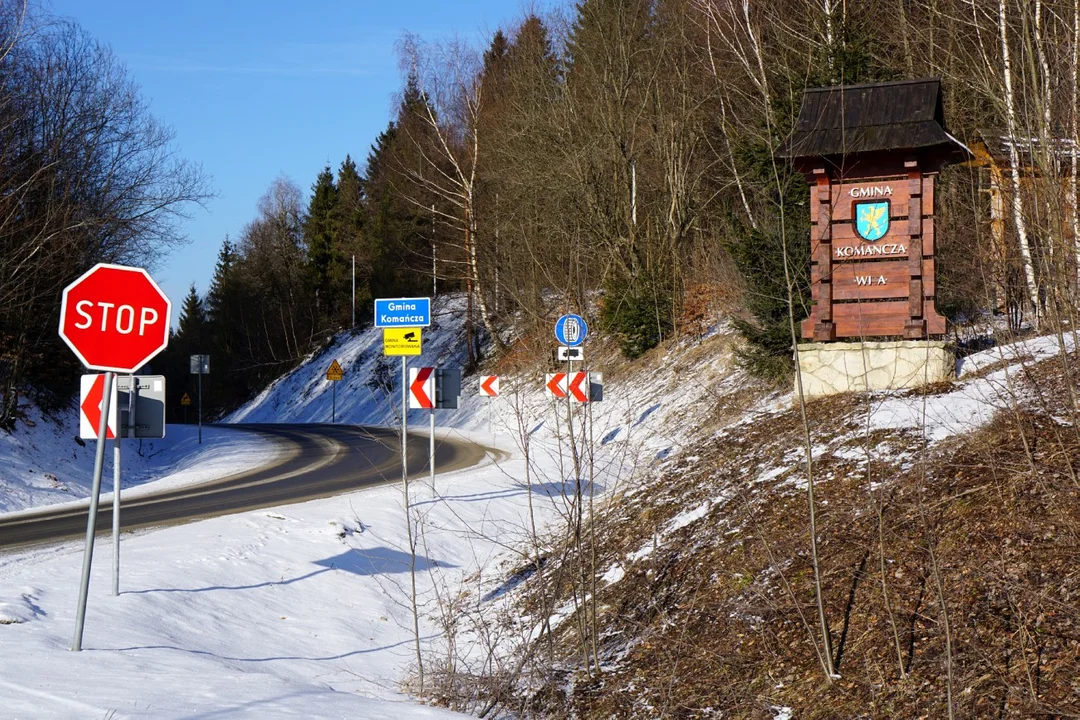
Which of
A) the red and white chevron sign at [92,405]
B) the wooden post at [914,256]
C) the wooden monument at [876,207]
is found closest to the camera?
the red and white chevron sign at [92,405]

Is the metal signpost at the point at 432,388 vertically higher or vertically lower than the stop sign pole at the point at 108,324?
lower

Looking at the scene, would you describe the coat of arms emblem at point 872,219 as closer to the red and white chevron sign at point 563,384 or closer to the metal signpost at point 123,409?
the red and white chevron sign at point 563,384

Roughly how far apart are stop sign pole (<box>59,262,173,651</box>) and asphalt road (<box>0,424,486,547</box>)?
3332 mm

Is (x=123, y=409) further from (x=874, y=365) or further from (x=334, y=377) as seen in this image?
(x=334, y=377)

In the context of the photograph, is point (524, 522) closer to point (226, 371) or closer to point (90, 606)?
point (90, 606)

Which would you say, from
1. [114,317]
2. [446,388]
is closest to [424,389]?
[446,388]

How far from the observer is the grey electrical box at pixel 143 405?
28.2 ft

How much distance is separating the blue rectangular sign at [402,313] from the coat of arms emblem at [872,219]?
19.4 feet

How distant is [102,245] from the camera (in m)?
27.1

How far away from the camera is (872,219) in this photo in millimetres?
13805

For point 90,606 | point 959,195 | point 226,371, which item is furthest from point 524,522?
point 226,371

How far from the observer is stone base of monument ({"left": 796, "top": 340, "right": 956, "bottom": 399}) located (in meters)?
12.8

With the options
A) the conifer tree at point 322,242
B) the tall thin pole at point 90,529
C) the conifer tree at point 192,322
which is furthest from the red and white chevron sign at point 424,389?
the conifer tree at point 192,322

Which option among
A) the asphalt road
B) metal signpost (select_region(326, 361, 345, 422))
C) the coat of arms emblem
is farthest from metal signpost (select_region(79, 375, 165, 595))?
metal signpost (select_region(326, 361, 345, 422))
